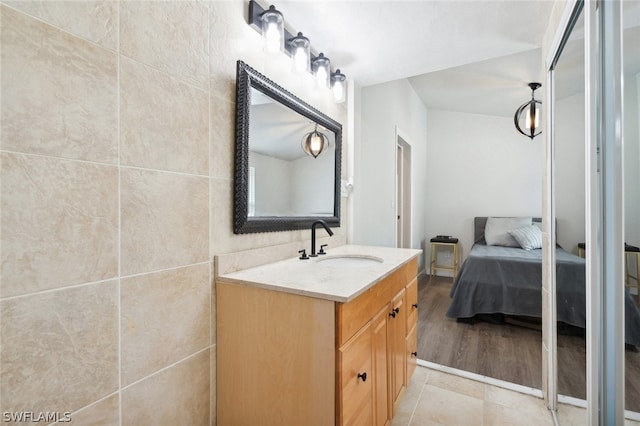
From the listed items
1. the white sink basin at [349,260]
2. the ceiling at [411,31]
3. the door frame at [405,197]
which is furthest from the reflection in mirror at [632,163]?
the door frame at [405,197]

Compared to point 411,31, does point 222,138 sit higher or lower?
lower

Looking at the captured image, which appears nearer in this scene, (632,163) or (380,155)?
(632,163)

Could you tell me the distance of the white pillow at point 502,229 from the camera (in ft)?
13.5

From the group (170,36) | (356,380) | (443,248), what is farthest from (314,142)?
(443,248)

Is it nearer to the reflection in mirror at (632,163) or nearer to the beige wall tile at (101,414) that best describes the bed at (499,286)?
the reflection in mirror at (632,163)

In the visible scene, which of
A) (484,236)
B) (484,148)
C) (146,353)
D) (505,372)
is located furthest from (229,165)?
(484,148)

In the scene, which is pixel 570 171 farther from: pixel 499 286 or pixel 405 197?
pixel 405 197

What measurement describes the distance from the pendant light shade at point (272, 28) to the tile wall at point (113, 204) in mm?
189

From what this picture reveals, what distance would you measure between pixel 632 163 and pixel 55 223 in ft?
4.93

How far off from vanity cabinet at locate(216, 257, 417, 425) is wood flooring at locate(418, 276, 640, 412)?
2.78 feet

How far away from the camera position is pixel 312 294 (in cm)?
98

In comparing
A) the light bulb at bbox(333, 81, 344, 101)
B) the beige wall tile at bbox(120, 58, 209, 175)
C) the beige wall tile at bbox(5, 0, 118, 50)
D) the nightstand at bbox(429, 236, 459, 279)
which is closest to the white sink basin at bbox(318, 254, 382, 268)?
the beige wall tile at bbox(120, 58, 209, 175)

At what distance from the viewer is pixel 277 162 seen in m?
1.56

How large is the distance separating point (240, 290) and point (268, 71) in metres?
1.09
